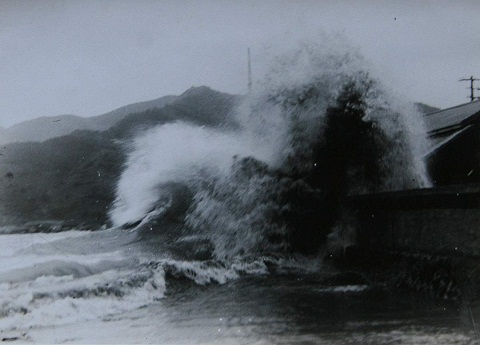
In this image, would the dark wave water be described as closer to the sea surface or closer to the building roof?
the sea surface

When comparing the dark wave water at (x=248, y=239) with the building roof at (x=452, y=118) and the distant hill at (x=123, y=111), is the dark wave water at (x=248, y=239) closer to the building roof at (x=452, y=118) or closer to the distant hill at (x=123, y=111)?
the distant hill at (x=123, y=111)

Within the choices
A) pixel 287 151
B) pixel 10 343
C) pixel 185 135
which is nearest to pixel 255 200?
pixel 287 151

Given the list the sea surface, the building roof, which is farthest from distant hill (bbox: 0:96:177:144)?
the building roof

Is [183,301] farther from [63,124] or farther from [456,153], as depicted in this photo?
[456,153]

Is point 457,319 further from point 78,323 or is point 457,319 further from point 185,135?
point 185,135

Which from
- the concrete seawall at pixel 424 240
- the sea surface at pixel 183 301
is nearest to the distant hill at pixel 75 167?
the sea surface at pixel 183 301

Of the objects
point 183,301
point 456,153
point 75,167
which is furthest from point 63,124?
point 456,153
